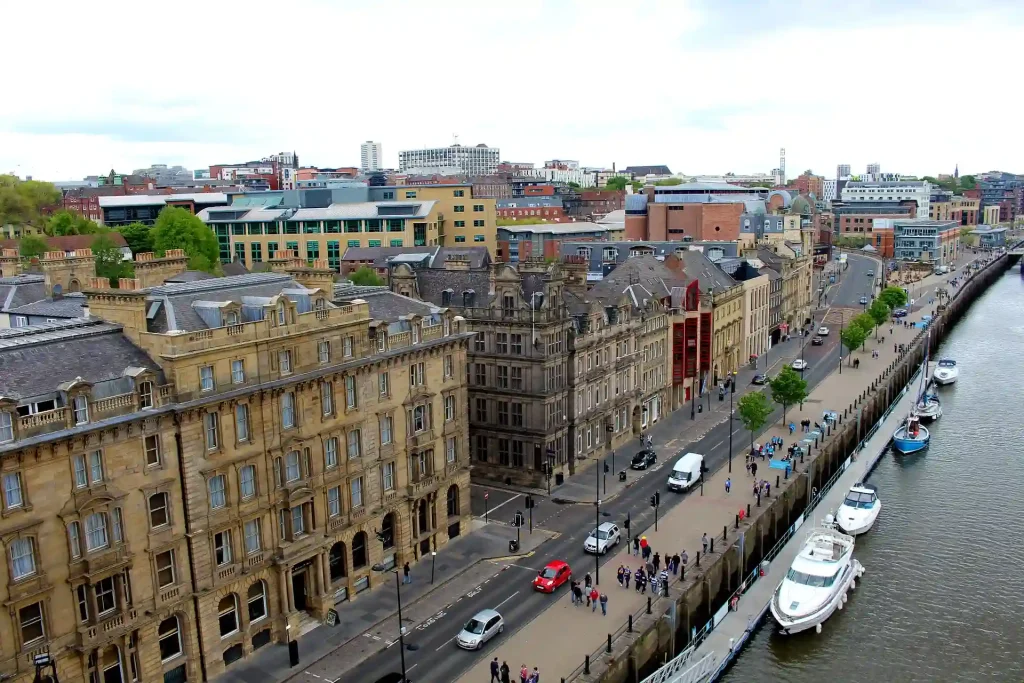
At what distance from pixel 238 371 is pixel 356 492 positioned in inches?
478

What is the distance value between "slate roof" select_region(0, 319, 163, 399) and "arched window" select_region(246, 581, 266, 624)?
42.8 feet

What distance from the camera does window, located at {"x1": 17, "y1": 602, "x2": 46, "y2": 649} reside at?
38312 mm

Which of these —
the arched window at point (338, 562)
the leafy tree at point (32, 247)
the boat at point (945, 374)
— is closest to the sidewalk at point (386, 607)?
the arched window at point (338, 562)

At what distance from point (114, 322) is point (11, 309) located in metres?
18.6

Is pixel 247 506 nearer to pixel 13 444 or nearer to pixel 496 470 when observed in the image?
pixel 13 444

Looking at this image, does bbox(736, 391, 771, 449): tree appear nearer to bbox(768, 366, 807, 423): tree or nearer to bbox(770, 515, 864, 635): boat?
bbox(768, 366, 807, 423): tree

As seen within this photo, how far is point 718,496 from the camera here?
7025 cm

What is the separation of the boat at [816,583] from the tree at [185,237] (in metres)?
87.2

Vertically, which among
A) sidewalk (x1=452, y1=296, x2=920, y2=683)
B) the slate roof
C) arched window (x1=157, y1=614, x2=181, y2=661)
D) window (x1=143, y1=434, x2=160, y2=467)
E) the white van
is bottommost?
sidewalk (x1=452, y1=296, x2=920, y2=683)

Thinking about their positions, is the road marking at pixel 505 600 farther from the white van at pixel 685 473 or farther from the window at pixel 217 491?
the white van at pixel 685 473

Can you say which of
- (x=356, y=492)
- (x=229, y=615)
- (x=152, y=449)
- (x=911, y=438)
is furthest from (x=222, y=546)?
(x=911, y=438)

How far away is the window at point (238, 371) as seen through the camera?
46312 millimetres

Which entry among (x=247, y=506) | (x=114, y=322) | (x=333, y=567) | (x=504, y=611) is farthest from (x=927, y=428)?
(x=114, y=322)

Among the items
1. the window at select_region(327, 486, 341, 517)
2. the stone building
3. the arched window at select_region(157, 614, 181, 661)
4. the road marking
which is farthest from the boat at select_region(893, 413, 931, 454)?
the arched window at select_region(157, 614, 181, 661)
